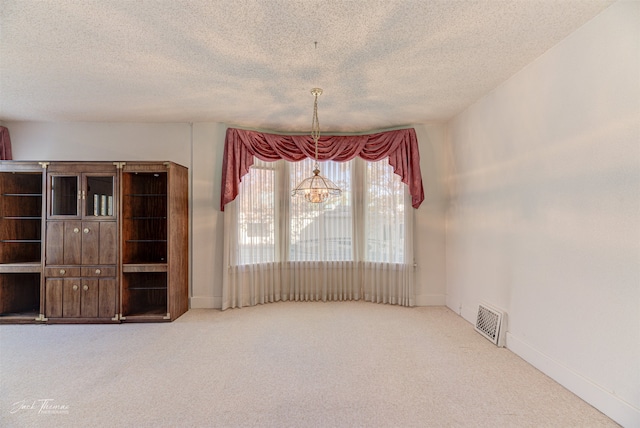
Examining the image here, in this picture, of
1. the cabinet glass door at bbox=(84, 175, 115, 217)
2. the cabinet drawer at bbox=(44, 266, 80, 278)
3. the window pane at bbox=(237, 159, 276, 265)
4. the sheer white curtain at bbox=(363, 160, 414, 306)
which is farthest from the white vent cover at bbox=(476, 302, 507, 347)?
the cabinet drawer at bbox=(44, 266, 80, 278)

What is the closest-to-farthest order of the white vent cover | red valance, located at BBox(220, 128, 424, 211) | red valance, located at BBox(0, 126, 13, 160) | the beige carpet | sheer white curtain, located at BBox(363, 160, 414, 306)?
the beige carpet → the white vent cover → red valance, located at BBox(0, 126, 13, 160) → red valance, located at BBox(220, 128, 424, 211) → sheer white curtain, located at BBox(363, 160, 414, 306)

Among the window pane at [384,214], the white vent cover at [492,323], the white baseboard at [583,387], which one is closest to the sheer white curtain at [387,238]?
the window pane at [384,214]

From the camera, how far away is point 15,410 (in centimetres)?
199

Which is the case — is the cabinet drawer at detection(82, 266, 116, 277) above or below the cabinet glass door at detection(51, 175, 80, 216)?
below

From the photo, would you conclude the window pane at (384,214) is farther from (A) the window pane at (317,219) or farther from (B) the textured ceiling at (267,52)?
(B) the textured ceiling at (267,52)

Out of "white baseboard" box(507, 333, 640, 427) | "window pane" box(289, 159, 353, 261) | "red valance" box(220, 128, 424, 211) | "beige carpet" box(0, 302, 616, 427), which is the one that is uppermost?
"red valance" box(220, 128, 424, 211)

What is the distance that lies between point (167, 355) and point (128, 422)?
931mm

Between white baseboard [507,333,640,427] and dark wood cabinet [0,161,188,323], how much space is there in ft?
12.5

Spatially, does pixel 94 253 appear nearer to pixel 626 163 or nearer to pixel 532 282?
pixel 532 282

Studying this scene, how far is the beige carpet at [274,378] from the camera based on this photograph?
1927mm

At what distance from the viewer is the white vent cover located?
293cm

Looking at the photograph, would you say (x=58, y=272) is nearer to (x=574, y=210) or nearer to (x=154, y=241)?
(x=154, y=241)

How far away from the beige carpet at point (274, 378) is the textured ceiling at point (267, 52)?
2.59 metres

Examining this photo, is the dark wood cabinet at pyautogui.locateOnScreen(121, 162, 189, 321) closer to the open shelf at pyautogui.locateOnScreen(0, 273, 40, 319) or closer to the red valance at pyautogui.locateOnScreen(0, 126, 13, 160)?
the open shelf at pyautogui.locateOnScreen(0, 273, 40, 319)
